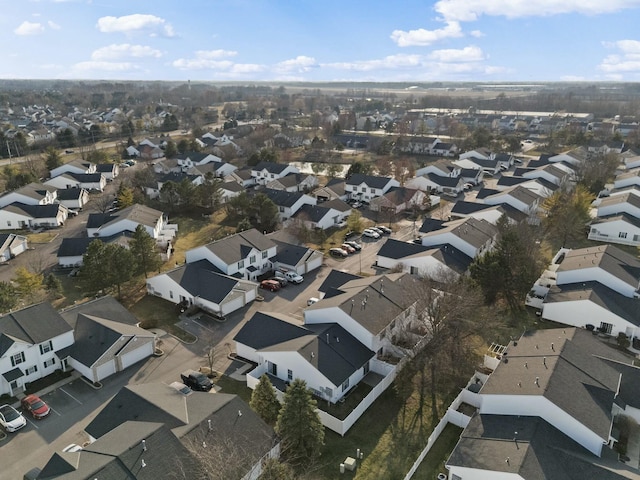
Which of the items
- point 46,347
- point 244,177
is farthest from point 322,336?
point 244,177

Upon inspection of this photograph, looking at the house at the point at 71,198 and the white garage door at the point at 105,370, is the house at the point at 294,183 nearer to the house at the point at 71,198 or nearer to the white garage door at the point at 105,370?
the house at the point at 71,198

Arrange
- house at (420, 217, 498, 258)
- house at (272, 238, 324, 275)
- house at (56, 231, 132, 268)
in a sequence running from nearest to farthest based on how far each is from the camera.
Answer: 1. house at (272, 238, 324, 275)
2. house at (420, 217, 498, 258)
3. house at (56, 231, 132, 268)

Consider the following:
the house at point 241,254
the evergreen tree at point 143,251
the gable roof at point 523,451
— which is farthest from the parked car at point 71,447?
the house at point 241,254

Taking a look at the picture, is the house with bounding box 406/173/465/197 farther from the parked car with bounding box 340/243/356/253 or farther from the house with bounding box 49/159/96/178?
the house with bounding box 49/159/96/178

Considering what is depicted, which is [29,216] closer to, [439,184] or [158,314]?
[158,314]

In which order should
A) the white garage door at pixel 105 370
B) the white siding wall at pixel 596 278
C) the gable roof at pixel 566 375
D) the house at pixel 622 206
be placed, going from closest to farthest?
the gable roof at pixel 566 375 → the white garage door at pixel 105 370 → the white siding wall at pixel 596 278 → the house at pixel 622 206

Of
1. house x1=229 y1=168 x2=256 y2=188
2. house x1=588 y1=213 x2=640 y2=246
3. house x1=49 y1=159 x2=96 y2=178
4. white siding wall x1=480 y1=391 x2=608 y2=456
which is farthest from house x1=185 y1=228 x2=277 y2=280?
house x1=49 y1=159 x2=96 y2=178

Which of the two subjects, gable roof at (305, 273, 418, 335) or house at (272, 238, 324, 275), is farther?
house at (272, 238, 324, 275)
